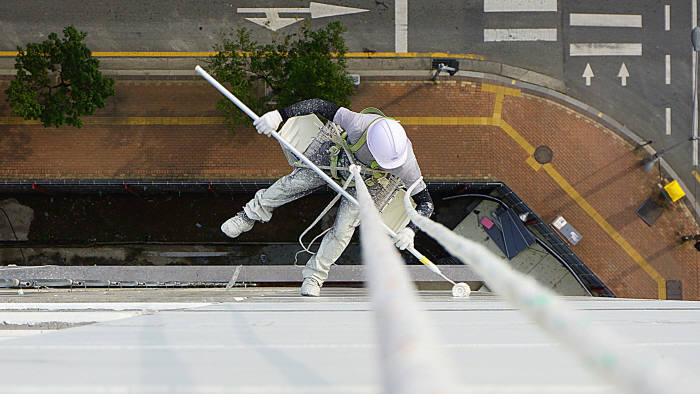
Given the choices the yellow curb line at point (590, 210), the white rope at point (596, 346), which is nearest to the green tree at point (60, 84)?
the yellow curb line at point (590, 210)

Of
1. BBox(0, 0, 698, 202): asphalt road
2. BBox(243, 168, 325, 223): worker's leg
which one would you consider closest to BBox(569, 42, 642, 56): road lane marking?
BBox(0, 0, 698, 202): asphalt road

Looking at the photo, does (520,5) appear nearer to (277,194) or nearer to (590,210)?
(590,210)

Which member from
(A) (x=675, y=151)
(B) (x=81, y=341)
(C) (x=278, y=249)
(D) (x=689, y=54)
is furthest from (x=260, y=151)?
(D) (x=689, y=54)

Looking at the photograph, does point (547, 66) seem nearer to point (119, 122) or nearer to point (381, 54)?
point (381, 54)

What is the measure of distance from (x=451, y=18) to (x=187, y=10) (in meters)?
7.91

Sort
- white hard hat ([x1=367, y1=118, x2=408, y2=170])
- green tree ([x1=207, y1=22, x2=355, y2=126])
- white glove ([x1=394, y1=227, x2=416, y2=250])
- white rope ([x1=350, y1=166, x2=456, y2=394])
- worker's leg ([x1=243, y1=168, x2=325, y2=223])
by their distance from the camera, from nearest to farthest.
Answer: white rope ([x1=350, y1=166, x2=456, y2=394])
white hard hat ([x1=367, y1=118, x2=408, y2=170])
white glove ([x1=394, y1=227, x2=416, y2=250])
worker's leg ([x1=243, y1=168, x2=325, y2=223])
green tree ([x1=207, y1=22, x2=355, y2=126])

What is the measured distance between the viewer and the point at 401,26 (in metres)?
13.7

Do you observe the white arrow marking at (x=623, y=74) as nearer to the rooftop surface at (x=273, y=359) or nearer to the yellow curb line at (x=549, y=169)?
the yellow curb line at (x=549, y=169)

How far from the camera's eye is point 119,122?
42.7ft

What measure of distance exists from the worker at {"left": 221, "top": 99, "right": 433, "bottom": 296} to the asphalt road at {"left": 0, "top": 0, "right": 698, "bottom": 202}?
7285 millimetres

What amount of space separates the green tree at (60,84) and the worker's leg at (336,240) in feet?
24.0

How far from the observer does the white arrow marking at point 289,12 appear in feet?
44.4

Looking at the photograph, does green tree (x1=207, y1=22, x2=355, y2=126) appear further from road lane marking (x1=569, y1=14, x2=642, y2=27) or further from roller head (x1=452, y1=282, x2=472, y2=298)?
road lane marking (x1=569, y1=14, x2=642, y2=27)

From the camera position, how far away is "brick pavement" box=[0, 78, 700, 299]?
1285cm
